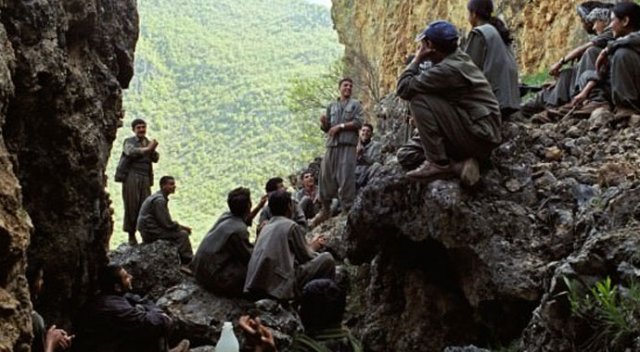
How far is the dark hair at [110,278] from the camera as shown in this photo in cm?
784

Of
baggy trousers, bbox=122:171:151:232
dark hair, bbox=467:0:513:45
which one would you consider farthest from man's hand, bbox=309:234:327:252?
dark hair, bbox=467:0:513:45

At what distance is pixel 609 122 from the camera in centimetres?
843

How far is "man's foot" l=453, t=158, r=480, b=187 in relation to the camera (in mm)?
7332

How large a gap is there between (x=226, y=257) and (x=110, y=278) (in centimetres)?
138

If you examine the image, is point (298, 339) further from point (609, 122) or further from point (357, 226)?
point (609, 122)

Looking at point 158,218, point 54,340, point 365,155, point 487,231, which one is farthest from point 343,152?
point 54,340

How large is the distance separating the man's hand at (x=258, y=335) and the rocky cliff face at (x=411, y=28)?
1404cm

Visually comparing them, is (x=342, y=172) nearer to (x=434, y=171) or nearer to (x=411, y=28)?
(x=434, y=171)

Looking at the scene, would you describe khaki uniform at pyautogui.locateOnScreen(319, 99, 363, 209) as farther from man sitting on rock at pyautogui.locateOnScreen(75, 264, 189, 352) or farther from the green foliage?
the green foliage

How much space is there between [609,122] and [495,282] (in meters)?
2.42

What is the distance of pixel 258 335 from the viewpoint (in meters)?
4.36

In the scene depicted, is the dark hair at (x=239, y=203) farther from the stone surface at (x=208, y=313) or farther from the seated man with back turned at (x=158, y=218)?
the seated man with back turned at (x=158, y=218)

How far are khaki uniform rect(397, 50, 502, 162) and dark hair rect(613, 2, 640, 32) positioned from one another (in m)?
2.05

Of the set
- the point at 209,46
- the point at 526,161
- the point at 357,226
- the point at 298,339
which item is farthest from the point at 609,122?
the point at 209,46
